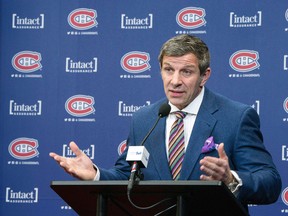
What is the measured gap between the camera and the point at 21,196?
704cm

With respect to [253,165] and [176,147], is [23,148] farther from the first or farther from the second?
[253,165]

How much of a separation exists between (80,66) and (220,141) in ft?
10.4

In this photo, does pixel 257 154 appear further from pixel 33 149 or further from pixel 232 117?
pixel 33 149

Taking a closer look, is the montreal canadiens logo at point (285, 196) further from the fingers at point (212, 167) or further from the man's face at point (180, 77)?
the fingers at point (212, 167)

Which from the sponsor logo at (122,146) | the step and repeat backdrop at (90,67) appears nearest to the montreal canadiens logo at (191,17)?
the step and repeat backdrop at (90,67)

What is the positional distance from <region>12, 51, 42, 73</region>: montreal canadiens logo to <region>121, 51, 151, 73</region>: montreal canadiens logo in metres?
0.86

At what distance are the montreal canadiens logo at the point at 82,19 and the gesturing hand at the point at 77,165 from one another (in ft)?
12.0

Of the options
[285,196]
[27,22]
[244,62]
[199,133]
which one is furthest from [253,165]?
[27,22]

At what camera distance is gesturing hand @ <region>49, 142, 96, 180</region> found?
3.47 m

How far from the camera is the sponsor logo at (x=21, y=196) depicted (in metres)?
7.01

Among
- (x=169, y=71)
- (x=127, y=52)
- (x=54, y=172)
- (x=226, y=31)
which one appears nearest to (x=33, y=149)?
(x=54, y=172)

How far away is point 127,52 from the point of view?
7.00 metres

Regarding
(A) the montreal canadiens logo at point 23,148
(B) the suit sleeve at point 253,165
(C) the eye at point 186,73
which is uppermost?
(C) the eye at point 186,73

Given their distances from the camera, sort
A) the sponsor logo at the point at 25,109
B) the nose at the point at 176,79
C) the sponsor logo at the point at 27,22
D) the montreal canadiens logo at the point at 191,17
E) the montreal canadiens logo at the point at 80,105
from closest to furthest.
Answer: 1. the nose at the point at 176,79
2. the montreal canadiens logo at the point at 191,17
3. the montreal canadiens logo at the point at 80,105
4. the sponsor logo at the point at 25,109
5. the sponsor logo at the point at 27,22
